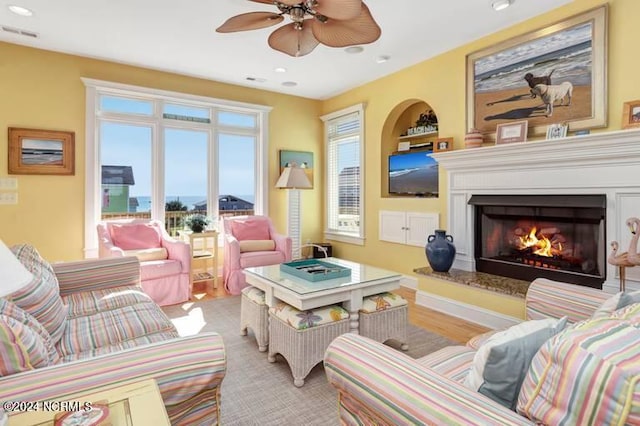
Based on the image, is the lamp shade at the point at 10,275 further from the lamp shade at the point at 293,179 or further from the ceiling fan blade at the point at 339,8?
the lamp shade at the point at 293,179

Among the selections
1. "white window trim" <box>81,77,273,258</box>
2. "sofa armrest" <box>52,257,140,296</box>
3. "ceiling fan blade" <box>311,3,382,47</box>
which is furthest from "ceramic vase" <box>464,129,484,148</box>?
"sofa armrest" <box>52,257,140,296</box>

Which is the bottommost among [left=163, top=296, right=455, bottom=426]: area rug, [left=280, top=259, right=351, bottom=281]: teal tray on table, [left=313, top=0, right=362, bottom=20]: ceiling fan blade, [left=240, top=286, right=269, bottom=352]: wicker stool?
[left=163, top=296, right=455, bottom=426]: area rug

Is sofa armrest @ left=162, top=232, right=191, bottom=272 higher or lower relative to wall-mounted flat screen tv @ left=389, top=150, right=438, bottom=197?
lower

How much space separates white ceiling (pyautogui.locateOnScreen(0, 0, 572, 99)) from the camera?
2992 millimetres

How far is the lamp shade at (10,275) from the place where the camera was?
0.72 meters

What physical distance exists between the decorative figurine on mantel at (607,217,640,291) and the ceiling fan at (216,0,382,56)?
2216 mm

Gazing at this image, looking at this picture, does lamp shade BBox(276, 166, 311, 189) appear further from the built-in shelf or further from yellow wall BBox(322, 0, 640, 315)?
the built-in shelf

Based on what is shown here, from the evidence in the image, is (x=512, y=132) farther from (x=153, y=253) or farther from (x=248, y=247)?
(x=153, y=253)

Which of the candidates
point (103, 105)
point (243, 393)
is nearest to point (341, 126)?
point (103, 105)

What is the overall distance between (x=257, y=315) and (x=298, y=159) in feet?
11.5

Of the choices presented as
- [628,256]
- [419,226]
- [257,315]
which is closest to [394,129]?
[419,226]

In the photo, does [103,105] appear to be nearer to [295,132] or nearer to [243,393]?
[295,132]

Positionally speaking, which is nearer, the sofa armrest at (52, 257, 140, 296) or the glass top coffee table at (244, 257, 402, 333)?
the glass top coffee table at (244, 257, 402, 333)

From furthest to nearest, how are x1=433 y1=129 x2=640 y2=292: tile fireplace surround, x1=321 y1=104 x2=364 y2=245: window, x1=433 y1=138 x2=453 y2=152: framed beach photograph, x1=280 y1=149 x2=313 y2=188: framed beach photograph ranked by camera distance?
x1=280 y1=149 x2=313 y2=188: framed beach photograph
x1=321 y1=104 x2=364 y2=245: window
x1=433 y1=138 x2=453 y2=152: framed beach photograph
x1=433 y1=129 x2=640 y2=292: tile fireplace surround
